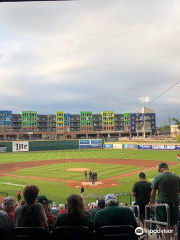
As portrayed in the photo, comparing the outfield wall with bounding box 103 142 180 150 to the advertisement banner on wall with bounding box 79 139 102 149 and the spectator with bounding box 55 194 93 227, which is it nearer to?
the advertisement banner on wall with bounding box 79 139 102 149

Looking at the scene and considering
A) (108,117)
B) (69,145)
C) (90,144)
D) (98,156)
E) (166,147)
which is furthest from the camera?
(108,117)

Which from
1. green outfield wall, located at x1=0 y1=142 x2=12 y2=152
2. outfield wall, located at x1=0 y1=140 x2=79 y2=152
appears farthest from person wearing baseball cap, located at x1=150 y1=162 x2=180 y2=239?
green outfield wall, located at x1=0 y1=142 x2=12 y2=152

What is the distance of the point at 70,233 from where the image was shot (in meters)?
2.76

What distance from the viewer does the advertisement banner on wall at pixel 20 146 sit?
50.8 m

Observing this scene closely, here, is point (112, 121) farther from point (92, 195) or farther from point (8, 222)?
point (8, 222)

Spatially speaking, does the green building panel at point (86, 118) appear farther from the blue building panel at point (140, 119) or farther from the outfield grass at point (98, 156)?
the outfield grass at point (98, 156)

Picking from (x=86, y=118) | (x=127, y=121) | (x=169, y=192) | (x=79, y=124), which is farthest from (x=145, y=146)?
(x=169, y=192)

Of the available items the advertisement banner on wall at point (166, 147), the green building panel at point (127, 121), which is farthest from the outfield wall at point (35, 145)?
the green building panel at point (127, 121)

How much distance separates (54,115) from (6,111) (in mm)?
17747

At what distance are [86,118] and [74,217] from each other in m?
73.7

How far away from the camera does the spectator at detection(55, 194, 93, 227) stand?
295 cm

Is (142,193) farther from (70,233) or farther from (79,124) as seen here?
(79,124)

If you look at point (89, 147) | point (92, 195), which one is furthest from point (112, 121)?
point (92, 195)

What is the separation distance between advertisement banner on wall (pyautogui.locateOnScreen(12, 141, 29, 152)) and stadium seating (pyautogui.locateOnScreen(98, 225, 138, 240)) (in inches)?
1977
